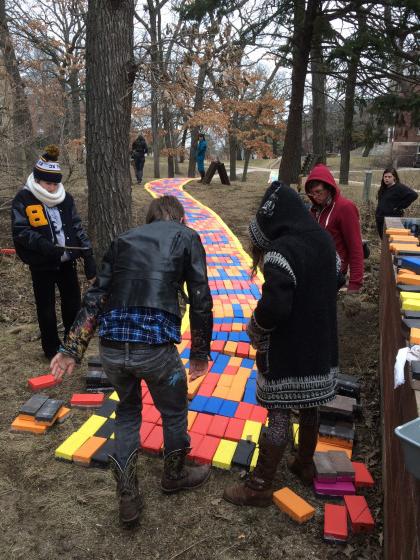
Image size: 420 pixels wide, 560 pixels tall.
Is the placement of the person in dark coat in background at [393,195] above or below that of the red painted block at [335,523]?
above

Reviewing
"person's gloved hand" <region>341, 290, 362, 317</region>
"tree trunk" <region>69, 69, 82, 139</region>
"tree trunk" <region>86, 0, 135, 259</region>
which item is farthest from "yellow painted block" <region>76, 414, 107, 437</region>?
"tree trunk" <region>69, 69, 82, 139</region>

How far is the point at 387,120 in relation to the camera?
37.0ft

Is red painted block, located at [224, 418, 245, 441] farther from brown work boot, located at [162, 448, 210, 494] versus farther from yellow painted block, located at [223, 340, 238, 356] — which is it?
yellow painted block, located at [223, 340, 238, 356]

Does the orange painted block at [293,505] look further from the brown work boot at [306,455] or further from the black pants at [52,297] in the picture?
the black pants at [52,297]

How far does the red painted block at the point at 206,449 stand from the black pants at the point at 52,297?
1933mm

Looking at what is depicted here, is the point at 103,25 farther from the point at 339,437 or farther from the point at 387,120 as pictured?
the point at 387,120

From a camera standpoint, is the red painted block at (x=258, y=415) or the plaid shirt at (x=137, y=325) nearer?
the plaid shirt at (x=137, y=325)

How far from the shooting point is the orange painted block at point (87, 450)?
2.99 metres

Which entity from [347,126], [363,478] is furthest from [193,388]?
[347,126]

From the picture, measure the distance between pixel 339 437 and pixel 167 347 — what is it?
5.11 ft

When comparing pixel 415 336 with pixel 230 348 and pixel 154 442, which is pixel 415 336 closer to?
pixel 154 442

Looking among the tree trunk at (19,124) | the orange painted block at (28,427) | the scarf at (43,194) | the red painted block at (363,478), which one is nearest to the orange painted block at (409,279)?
the red painted block at (363,478)

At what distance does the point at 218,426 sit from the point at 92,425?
93 centimetres

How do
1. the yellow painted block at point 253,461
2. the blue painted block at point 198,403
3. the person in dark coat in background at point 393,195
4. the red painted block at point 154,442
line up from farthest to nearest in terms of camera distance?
the person in dark coat in background at point 393,195
the blue painted block at point 198,403
the red painted block at point 154,442
the yellow painted block at point 253,461
